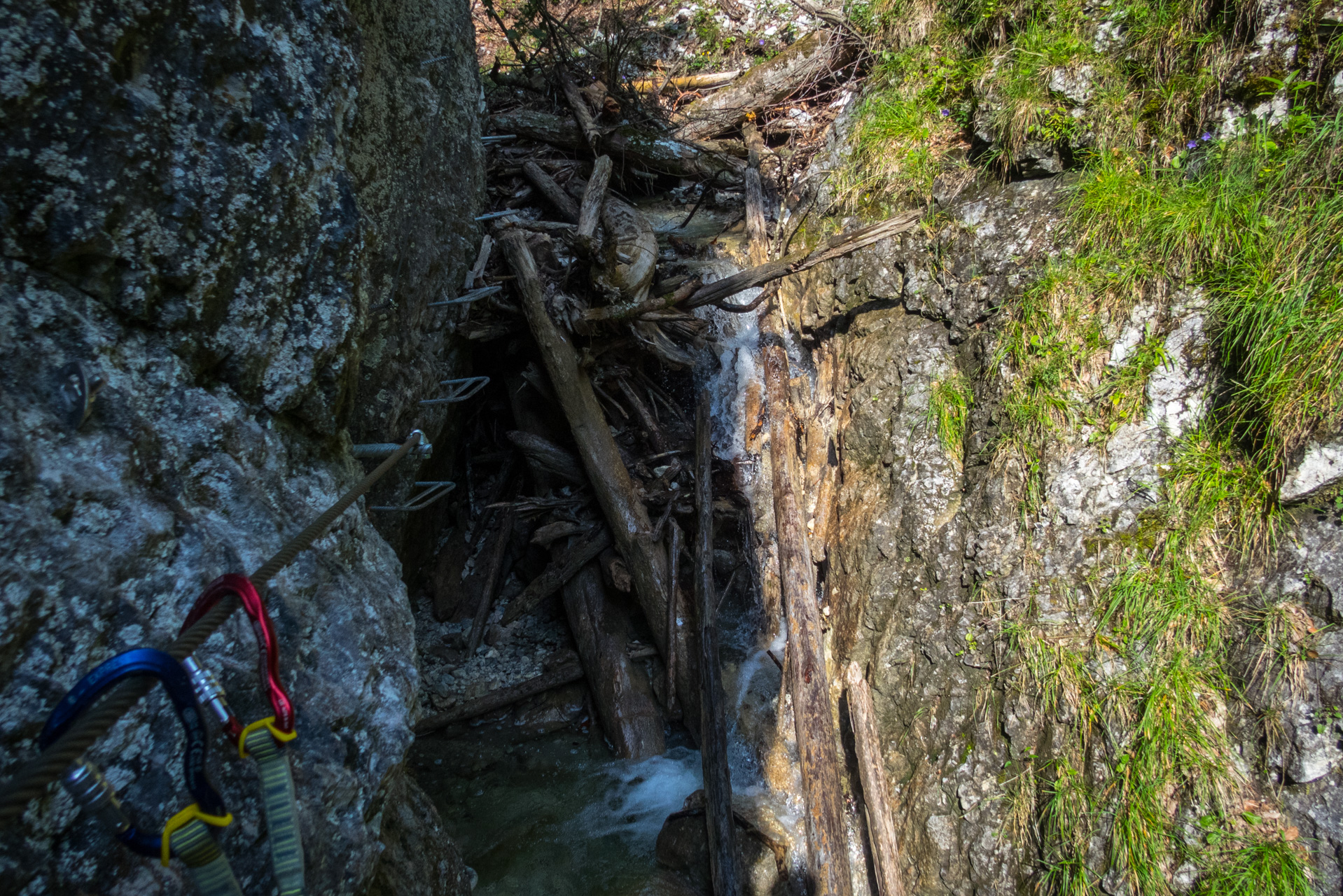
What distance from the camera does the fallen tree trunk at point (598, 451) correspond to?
14.2 feet

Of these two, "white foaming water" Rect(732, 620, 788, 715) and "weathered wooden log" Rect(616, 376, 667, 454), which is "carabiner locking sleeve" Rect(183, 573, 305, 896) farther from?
"weathered wooden log" Rect(616, 376, 667, 454)

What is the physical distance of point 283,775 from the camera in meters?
1.31

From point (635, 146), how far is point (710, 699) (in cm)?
452

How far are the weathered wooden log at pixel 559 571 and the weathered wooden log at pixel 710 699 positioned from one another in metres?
0.68

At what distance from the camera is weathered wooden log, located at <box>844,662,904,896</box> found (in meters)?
3.19

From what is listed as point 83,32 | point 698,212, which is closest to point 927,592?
point 83,32

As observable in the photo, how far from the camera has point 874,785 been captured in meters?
3.36

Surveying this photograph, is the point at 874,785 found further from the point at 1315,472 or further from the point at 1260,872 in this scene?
the point at 1315,472

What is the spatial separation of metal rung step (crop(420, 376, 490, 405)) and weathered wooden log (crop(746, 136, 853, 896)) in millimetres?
1945

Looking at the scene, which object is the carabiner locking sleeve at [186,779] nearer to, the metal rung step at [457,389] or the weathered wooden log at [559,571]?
the metal rung step at [457,389]

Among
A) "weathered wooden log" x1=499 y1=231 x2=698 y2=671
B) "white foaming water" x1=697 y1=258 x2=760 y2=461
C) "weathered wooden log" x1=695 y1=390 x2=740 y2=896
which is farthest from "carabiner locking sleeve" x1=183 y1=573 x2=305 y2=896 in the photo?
"white foaming water" x1=697 y1=258 x2=760 y2=461

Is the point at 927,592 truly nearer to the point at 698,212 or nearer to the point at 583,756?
the point at 583,756

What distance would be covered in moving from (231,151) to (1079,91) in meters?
3.97

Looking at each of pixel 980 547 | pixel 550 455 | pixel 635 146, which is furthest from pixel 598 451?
pixel 635 146
